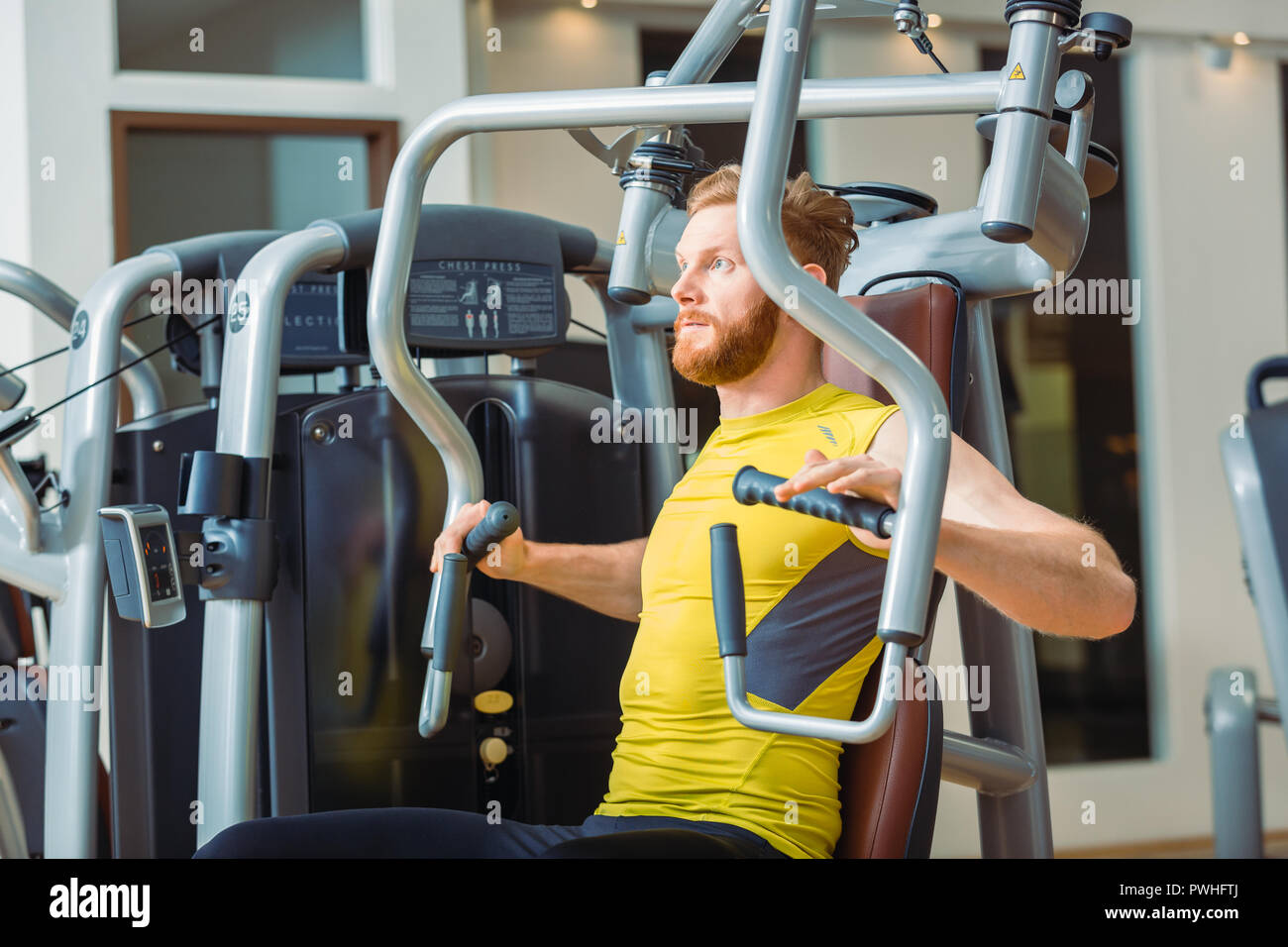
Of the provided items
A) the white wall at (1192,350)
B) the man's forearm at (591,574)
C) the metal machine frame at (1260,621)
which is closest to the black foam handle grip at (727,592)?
the man's forearm at (591,574)

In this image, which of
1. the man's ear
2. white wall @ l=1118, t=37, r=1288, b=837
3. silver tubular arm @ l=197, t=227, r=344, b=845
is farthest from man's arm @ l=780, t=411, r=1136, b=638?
white wall @ l=1118, t=37, r=1288, b=837

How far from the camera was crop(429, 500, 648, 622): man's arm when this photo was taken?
4.67ft

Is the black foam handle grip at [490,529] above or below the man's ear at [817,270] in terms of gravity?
below

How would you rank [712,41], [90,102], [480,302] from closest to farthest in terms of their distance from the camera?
[712,41] < [480,302] < [90,102]

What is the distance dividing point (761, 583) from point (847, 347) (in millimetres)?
455

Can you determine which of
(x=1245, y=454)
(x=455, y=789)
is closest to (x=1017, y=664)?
(x=1245, y=454)

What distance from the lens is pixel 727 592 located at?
0.97 m

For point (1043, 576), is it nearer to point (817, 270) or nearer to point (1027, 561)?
point (1027, 561)

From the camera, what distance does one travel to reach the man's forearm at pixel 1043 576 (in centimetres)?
101

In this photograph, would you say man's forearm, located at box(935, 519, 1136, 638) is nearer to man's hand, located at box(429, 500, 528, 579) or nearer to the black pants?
the black pants

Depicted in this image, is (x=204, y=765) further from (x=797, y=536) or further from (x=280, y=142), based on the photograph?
(x=280, y=142)

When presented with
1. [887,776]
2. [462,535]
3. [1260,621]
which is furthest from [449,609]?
[1260,621]

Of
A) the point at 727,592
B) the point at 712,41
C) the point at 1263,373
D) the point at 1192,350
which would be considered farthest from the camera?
the point at 1192,350

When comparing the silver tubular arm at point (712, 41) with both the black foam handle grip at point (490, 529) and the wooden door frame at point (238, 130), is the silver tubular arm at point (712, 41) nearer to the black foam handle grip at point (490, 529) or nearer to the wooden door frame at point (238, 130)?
the black foam handle grip at point (490, 529)
